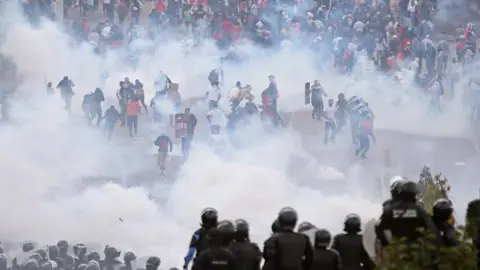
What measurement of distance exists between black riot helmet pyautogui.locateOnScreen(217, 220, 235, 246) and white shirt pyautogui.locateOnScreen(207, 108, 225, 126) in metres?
16.0

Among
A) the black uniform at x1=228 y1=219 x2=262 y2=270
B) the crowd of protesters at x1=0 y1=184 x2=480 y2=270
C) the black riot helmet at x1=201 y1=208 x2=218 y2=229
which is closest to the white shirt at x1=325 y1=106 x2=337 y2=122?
the crowd of protesters at x1=0 y1=184 x2=480 y2=270

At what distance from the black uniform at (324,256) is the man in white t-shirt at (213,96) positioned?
17.9m

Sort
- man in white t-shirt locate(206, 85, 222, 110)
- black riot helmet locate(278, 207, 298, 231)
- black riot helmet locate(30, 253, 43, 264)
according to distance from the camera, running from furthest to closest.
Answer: man in white t-shirt locate(206, 85, 222, 110)
black riot helmet locate(30, 253, 43, 264)
black riot helmet locate(278, 207, 298, 231)

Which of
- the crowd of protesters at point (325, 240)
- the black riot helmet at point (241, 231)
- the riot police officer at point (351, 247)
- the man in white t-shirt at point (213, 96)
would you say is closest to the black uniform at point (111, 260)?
the crowd of protesters at point (325, 240)

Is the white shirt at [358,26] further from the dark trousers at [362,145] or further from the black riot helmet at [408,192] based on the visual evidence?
the black riot helmet at [408,192]

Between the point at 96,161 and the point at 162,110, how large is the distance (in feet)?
7.46

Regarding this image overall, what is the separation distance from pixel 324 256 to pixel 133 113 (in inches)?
699

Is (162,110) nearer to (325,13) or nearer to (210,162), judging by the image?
(210,162)

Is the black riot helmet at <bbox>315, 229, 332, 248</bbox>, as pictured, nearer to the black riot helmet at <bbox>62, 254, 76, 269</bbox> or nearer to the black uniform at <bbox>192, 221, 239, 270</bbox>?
the black uniform at <bbox>192, 221, 239, 270</bbox>

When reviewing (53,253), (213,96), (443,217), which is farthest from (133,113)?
(443,217)

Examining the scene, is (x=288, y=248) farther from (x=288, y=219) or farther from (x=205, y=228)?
(x=205, y=228)

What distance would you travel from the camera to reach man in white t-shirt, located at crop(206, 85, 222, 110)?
28969 mm

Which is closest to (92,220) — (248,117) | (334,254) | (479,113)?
(248,117)

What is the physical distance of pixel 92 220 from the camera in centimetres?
2480
